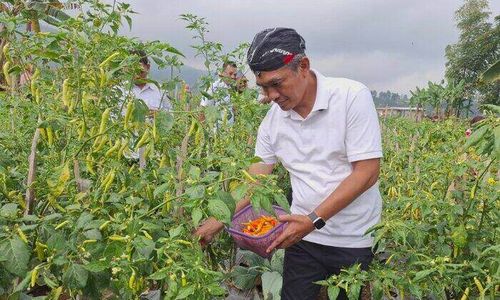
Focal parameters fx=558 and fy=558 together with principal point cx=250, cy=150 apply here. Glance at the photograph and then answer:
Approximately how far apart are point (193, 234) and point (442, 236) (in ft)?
3.05

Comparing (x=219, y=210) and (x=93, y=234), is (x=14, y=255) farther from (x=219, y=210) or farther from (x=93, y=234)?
(x=219, y=210)

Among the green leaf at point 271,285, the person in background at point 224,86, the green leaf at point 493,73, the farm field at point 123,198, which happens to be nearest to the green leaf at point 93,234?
the farm field at point 123,198

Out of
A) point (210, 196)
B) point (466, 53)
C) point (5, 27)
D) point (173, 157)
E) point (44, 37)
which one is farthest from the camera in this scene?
point (466, 53)

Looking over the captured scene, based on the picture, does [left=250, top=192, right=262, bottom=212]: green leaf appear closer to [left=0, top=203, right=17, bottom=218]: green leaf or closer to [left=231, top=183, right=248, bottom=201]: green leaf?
[left=231, top=183, right=248, bottom=201]: green leaf

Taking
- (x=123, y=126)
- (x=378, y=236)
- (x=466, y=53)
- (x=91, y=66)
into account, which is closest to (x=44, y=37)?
(x=91, y=66)

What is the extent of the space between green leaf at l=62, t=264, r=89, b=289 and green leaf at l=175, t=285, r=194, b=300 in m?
0.31

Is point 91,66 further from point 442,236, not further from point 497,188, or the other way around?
point 497,188

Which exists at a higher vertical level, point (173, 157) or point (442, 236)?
point (173, 157)

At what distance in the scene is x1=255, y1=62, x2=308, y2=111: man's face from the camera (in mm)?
1991

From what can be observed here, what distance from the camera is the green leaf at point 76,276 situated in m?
1.49

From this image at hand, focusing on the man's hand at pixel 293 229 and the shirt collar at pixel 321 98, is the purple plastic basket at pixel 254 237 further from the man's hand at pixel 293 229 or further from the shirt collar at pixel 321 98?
the shirt collar at pixel 321 98

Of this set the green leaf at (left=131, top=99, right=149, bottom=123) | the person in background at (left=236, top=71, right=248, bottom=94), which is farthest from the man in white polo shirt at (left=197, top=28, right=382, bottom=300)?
the person in background at (left=236, top=71, right=248, bottom=94)

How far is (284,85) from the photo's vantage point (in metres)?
2.02

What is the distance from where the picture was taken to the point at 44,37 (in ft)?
5.36
